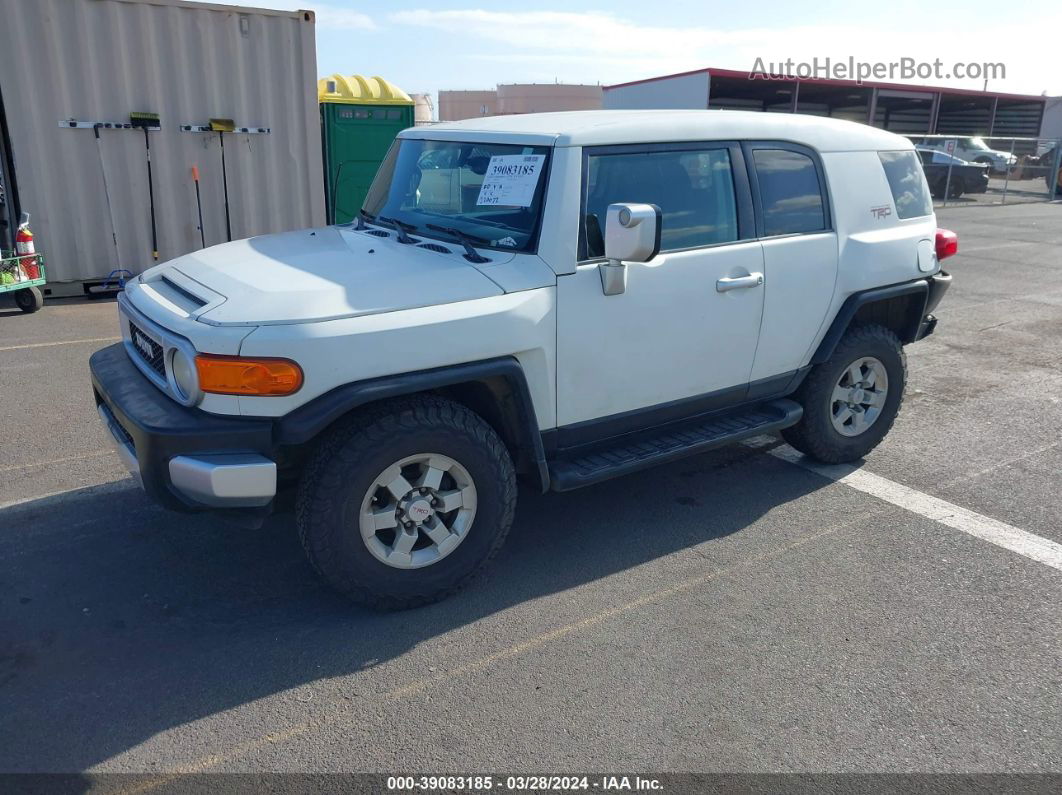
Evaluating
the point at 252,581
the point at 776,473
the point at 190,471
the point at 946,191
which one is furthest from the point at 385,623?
the point at 946,191

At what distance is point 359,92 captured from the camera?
11.1 m

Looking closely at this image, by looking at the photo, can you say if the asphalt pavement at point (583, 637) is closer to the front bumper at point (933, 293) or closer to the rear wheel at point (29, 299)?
the front bumper at point (933, 293)

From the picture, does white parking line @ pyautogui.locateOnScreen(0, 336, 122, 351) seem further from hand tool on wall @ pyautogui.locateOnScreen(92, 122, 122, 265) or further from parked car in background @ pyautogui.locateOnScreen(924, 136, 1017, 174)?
parked car in background @ pyautogui.locateOnScreen(924, 136, 1017, 174)

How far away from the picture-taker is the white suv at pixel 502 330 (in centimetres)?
308

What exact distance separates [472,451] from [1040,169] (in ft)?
97.4

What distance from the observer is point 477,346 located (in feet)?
10.9

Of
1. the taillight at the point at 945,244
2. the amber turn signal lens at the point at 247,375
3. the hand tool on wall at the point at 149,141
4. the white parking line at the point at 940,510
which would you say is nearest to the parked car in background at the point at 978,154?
the taillight at the point at 945,244

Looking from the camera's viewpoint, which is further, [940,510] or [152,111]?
[152,111]

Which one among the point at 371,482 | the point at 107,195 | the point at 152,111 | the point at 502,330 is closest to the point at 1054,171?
the point at 152,111

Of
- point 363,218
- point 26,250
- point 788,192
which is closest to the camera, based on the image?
point 788,192

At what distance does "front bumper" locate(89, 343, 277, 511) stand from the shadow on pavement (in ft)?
1.90

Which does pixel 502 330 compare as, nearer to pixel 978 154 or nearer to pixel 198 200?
pixel 198 200

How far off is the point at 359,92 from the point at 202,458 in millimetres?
9120

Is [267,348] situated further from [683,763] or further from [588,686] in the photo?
[683,763]
